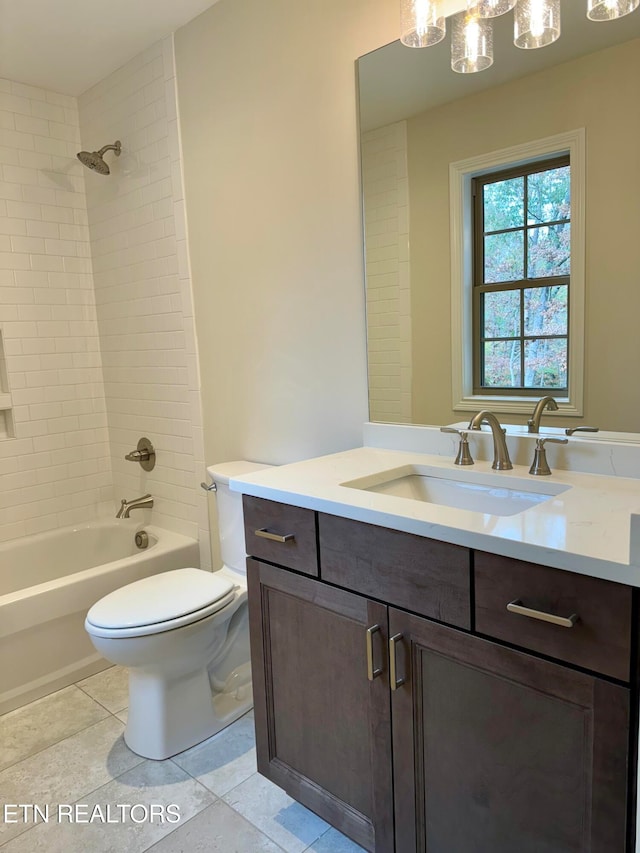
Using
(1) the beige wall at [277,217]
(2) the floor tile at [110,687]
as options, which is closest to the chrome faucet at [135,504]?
(1) the beige wall at [277,217]

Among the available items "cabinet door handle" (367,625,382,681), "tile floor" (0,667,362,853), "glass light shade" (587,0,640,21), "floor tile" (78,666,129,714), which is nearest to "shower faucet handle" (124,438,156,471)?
"floor tile" (78,666,129,714)

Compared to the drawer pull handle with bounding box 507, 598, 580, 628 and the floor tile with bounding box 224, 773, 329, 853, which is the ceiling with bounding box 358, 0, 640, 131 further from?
the floor tile with bounding box 224, 773, 329, 853

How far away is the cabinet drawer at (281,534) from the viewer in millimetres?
1365

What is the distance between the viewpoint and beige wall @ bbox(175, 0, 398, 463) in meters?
1.85

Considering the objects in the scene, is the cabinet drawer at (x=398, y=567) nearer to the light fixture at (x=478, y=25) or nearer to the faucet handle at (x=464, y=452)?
the faucet handle at (x=464, y=452)

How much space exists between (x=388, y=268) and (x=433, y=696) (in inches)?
46.7

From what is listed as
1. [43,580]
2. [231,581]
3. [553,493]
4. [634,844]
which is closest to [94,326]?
[43,580]

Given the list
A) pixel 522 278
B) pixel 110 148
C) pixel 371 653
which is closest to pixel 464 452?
pixel 522 278

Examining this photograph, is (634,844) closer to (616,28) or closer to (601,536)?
(601,536)

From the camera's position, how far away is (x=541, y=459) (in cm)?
143

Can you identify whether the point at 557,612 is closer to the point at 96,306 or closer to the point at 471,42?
the point at 471,42

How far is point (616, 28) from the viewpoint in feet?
4.33

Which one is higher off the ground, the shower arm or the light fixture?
the shower arm

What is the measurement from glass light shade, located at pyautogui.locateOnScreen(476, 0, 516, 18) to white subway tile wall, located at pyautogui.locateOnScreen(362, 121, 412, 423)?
35 cm
